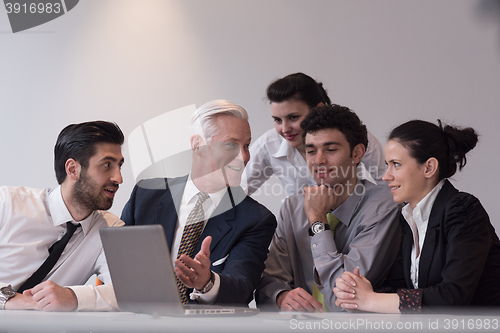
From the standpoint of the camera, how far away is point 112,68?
11.6 ft

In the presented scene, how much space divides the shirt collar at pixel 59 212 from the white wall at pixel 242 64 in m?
1.72

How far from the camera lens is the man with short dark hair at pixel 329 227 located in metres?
1.70

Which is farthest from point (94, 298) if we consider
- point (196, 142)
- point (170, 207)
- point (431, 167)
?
point (431, 167)

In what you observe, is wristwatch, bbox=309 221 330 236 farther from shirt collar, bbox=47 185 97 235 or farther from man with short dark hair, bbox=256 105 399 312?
shirt collar, bbox=47 185 97 235

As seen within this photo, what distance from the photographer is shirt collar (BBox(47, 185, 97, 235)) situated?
170cm

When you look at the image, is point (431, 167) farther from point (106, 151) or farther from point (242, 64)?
point (242, 64)

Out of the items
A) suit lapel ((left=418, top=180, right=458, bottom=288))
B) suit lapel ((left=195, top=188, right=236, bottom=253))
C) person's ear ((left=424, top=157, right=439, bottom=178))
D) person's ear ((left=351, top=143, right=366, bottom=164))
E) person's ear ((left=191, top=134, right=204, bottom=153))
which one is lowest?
suit lapel ((left=418, top=180, right=458, bottom=288))

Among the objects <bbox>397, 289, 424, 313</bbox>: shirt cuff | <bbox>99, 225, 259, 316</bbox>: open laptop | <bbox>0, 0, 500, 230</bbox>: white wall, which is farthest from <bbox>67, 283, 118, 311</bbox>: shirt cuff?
<bbox>0, 0, 500, 230</bbox>: white wall

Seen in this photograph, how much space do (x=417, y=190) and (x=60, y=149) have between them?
1381 mm

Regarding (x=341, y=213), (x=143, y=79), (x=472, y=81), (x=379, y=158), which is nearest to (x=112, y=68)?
(x=143, y=79)

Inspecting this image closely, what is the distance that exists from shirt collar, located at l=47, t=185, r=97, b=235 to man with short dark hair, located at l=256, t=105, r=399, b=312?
71 cm

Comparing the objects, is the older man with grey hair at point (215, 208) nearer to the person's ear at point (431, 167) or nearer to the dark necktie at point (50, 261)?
the dark necktie at point (50, 261)

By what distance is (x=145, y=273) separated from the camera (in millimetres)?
1076

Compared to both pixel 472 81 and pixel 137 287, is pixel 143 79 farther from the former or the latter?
pixel 137 287
